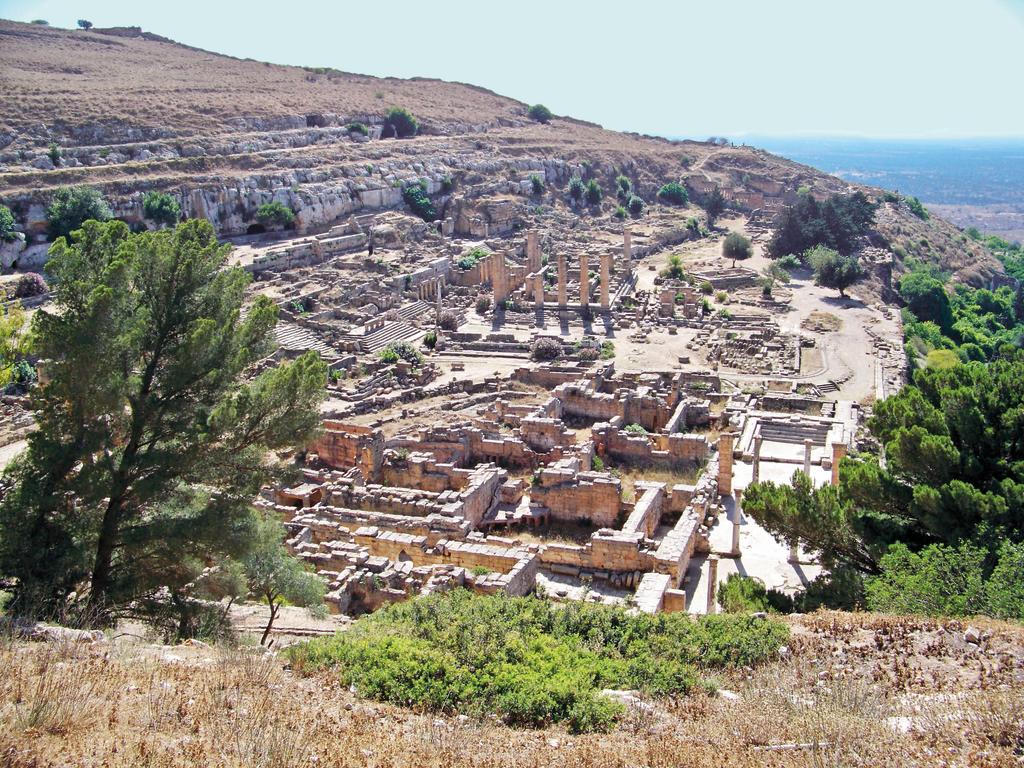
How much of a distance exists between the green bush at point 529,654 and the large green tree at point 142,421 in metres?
3.11

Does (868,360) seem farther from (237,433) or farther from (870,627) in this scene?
(237,433)

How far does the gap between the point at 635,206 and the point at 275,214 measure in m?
36.0

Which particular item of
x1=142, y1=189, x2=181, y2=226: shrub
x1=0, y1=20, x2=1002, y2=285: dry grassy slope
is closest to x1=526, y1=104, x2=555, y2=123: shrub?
x1=0, y1=20, x2=1002, y2=285: dry grassy slope

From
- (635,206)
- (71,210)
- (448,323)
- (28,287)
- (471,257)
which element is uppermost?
(71,210)

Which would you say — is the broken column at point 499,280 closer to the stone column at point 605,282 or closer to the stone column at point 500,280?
the stone column at point 500,280

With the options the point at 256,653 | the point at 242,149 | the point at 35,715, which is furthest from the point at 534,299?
the point at 35,715

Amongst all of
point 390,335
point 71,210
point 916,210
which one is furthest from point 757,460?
point 916,210

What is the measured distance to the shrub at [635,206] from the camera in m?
78.9

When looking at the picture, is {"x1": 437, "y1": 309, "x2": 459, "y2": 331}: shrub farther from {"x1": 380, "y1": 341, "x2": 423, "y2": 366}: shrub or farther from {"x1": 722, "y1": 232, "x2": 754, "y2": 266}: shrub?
{"x1": 722, "y1": 232, "x2": 754, "y2": 266}: shrub

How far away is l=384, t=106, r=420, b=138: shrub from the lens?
7988cm

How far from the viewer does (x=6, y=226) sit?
138 feet

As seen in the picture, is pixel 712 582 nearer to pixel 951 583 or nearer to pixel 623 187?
pixel 951 583

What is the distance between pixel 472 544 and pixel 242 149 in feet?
169

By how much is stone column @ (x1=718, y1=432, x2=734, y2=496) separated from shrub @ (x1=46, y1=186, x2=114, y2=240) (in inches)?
1361
